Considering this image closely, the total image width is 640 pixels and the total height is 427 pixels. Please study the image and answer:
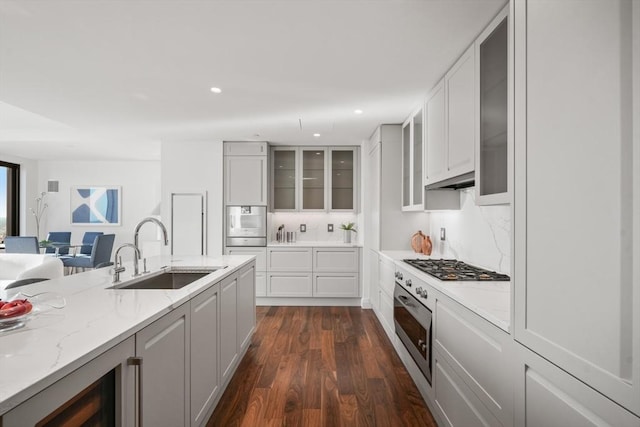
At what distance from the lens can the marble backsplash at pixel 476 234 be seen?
2268mm

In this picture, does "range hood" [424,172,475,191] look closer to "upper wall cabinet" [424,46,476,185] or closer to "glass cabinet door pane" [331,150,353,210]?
"upper wall cabinet" [424,46,476,185]

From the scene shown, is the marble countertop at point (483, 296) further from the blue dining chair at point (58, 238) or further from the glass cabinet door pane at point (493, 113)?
the blue dining chair at point (58, 238)

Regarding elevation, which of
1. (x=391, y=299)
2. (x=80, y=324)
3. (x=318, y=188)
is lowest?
(x=391, y=299)

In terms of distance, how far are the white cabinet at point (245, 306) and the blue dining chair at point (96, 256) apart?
394 centimetres

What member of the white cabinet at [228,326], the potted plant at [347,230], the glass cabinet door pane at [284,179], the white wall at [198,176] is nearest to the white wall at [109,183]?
the white wall at [198,176]

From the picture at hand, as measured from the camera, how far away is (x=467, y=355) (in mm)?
1571

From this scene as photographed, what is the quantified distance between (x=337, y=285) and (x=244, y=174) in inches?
83.6

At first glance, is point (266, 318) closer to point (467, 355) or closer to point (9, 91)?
point (467, 355)

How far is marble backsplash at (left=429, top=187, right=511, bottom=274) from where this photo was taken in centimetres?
227

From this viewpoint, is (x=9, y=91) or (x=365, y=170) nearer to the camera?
(x=9, y=91)

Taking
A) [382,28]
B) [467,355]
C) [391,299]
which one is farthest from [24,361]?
[391,299]

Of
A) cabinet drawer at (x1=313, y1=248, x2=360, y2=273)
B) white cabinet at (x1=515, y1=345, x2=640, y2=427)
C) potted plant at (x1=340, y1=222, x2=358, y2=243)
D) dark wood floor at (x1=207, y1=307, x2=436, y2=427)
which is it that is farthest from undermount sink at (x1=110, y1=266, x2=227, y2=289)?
potted plant at (x1=340, y1=222, x2=358, y2=243)

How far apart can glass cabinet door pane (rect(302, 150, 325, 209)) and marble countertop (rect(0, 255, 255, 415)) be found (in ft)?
10.7

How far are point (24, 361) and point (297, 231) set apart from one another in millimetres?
A: 4527
